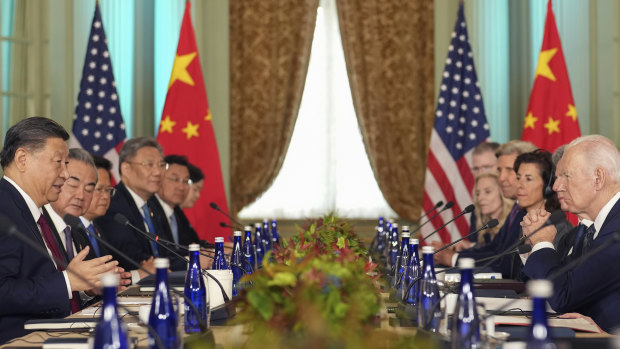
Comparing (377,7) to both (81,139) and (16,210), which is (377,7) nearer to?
(81,139)

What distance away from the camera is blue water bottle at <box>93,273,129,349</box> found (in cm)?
154

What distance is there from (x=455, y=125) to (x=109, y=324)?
5.97m

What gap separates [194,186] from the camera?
6.78 m

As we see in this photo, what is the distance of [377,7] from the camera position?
7.92 m

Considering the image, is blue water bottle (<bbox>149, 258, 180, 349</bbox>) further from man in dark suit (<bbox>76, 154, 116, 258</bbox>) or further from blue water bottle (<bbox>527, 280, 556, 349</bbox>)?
man in dark suit (<bbox>76, 154, 116, 258</bbox>)

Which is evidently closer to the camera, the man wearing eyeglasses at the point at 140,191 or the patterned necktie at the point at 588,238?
the patterned necktie at the point at 588,238

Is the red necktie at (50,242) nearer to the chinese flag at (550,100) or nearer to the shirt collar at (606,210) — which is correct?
the shirt collar at (606,210)

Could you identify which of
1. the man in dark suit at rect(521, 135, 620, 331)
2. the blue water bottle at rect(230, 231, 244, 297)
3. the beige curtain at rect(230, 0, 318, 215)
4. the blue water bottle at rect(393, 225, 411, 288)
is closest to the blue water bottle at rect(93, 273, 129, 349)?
the blue water bottle at rect(393, 225, 411, 288)

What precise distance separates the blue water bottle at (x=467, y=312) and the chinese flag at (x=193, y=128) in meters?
5.40

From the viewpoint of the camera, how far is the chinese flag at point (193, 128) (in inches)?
281

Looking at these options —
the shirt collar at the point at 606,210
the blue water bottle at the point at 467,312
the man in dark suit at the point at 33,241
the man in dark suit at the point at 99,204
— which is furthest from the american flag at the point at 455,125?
the blue water bottle at the point at 467,312

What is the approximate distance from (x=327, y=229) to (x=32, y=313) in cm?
176

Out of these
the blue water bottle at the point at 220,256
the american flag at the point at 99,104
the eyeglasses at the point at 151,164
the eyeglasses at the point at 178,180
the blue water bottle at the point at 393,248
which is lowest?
the blue water bottle at the point at 393,248

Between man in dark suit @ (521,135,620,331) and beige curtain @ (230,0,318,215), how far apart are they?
4846mm
